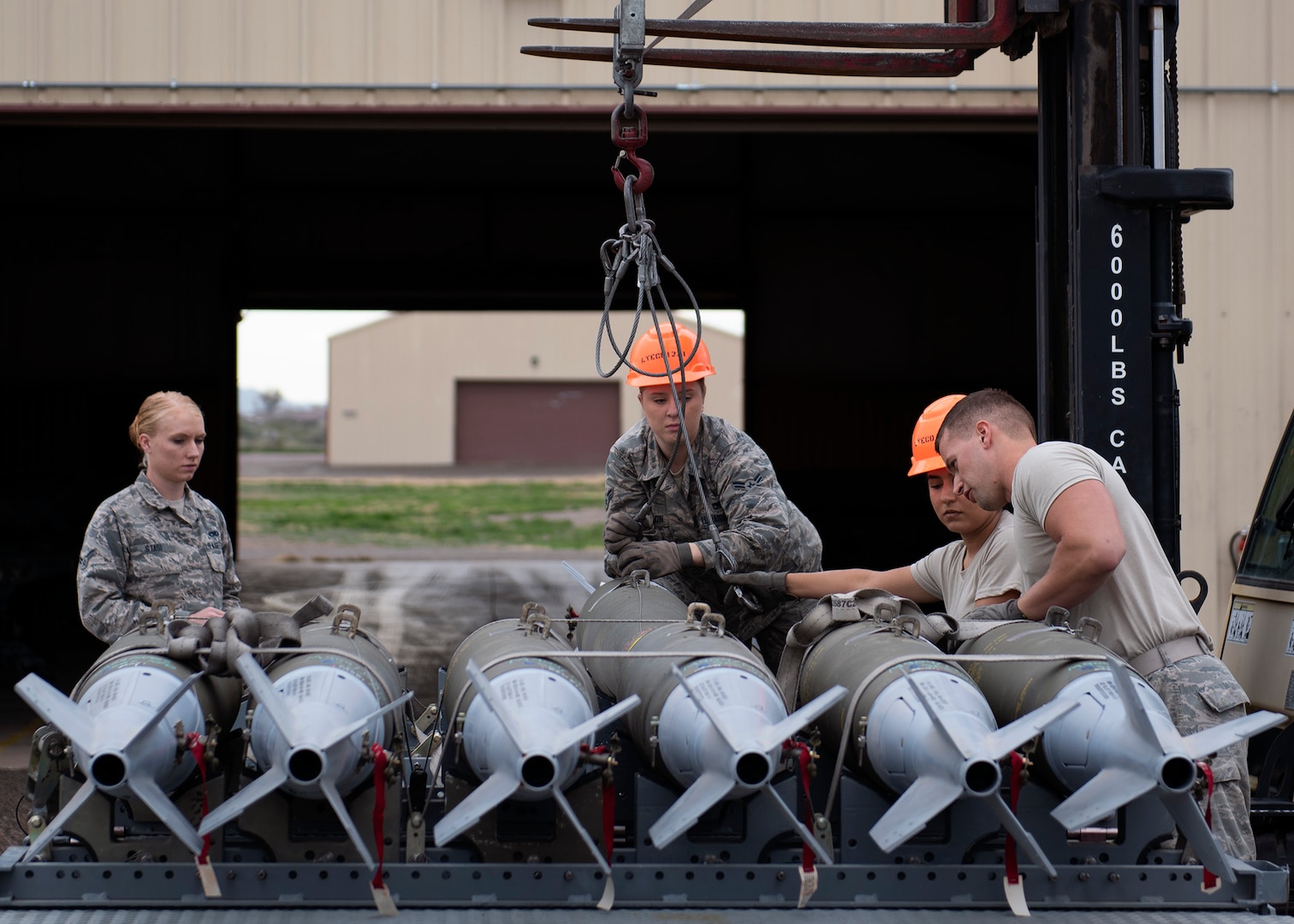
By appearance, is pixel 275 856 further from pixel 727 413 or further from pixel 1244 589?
pixel 727 413

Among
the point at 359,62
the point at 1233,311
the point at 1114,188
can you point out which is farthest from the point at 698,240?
the point at 1114,188

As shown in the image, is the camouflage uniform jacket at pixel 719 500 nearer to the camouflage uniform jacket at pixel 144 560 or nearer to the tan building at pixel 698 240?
the camouflage uniform jacket at pixel 144 560

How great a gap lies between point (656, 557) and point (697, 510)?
48cm

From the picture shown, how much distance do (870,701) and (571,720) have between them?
860mm

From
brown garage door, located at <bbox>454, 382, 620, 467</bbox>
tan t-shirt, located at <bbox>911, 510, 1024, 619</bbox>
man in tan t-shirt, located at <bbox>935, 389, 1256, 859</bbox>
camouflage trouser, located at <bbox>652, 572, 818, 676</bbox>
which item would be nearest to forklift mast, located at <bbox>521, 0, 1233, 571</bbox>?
tan t-shirt, located at <bbox>911, 510, 1024, 619</bbox>

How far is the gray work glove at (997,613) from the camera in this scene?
4113mm

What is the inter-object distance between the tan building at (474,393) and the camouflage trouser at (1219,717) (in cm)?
4309

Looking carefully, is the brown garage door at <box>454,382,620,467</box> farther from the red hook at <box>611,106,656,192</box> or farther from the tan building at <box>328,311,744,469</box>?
the red hook at <box>611,106,656,192</box>

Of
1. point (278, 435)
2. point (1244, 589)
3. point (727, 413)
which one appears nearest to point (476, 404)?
point (727, 413)

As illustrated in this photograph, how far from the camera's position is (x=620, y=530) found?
526cm

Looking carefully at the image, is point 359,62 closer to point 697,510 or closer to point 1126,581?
point 697,510

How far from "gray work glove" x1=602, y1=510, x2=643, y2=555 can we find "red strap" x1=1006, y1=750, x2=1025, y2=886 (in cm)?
232

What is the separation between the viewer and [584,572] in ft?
64.3

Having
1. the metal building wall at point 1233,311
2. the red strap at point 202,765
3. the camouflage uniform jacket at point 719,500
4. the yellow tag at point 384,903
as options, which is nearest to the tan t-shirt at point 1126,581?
the camouflage uniform jacket at point 719,500
